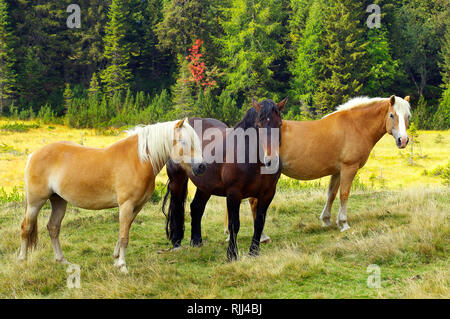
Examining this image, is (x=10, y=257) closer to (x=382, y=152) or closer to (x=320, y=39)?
(x=382, y=152)

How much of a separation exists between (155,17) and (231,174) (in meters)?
44.5

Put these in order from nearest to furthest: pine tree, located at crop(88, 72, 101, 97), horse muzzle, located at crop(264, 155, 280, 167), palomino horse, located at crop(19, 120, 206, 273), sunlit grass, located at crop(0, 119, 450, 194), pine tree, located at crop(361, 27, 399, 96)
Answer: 1. horse muzzle, located at crop(264, 155, 280, 167)
2. palomino horse, located at crop(19, 120, 206, 273)
3. sunlit grass, located at crop(0, 119, 450, 194)
4. pine tree, located at crop(88, 72, 101, 97)
5. pine tree, located at crop(361, 27, 399, 96)

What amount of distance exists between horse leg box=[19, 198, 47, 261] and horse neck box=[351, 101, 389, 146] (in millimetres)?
5083

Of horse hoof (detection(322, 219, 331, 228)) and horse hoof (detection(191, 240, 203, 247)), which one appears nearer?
horse hoof (detection(191, 240, 203, 247))

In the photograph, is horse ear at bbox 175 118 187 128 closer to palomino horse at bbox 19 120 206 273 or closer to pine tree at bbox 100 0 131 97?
palomino horse at bbox 19 120 206 273

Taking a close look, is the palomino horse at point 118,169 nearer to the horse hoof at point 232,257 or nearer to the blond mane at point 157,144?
the blond mane at point 157,144

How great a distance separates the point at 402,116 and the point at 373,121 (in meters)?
0.49

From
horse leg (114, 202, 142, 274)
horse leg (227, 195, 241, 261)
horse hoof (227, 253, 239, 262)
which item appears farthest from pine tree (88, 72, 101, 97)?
horse hoof (227, 253, 239, 262)

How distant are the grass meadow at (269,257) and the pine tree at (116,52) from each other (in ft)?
100

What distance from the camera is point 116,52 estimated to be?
39781mm

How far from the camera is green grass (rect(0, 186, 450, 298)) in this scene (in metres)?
4.44

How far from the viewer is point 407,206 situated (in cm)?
760

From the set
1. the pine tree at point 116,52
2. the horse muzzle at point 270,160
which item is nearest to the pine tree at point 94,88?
the pine tree at point 116,52

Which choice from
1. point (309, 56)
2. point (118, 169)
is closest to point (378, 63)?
point (309, 56)
